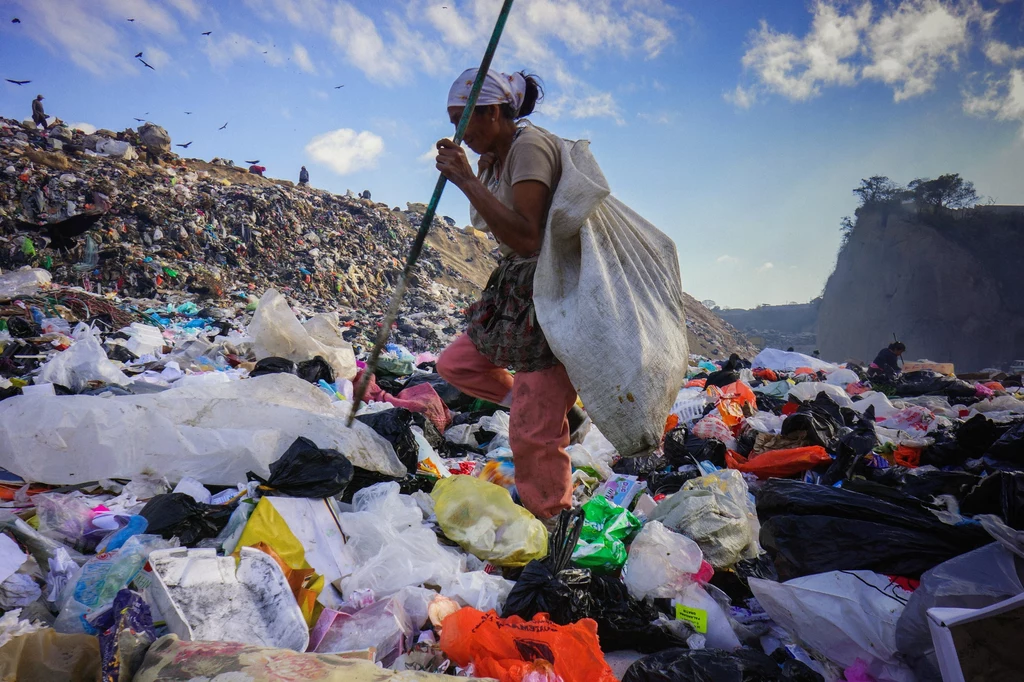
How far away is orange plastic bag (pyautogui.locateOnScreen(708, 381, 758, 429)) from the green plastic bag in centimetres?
175

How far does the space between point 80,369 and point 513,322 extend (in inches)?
110

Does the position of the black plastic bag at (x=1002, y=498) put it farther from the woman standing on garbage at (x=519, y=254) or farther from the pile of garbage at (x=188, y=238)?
the pile of garbage at (x=188, y=238)

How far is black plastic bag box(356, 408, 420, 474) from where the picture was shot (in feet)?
8.12

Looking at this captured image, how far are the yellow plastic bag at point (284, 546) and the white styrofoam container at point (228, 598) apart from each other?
0.25 ft

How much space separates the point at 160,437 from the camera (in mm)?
2150

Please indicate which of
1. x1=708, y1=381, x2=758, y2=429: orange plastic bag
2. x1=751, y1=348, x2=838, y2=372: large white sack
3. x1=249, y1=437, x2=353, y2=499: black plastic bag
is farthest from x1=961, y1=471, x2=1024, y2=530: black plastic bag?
x1=751, y1=348, x2=838, y2=372: large white sack

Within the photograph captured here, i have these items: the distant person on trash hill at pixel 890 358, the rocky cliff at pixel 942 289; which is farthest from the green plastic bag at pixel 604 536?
the rocky cliff at pixel 942 289

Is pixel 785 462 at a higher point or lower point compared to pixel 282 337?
lower

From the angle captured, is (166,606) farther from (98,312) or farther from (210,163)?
(210,163)

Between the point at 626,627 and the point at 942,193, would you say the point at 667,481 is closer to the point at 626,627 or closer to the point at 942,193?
the point at 626,627

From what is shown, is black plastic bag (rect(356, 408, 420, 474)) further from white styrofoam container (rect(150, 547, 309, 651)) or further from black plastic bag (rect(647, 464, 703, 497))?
black plastic bag (rect(647, 464, 703, 497))

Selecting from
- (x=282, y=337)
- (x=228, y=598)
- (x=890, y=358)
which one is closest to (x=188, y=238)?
(x=282, y=337)

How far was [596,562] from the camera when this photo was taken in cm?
180

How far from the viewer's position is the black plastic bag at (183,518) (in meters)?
1.67
